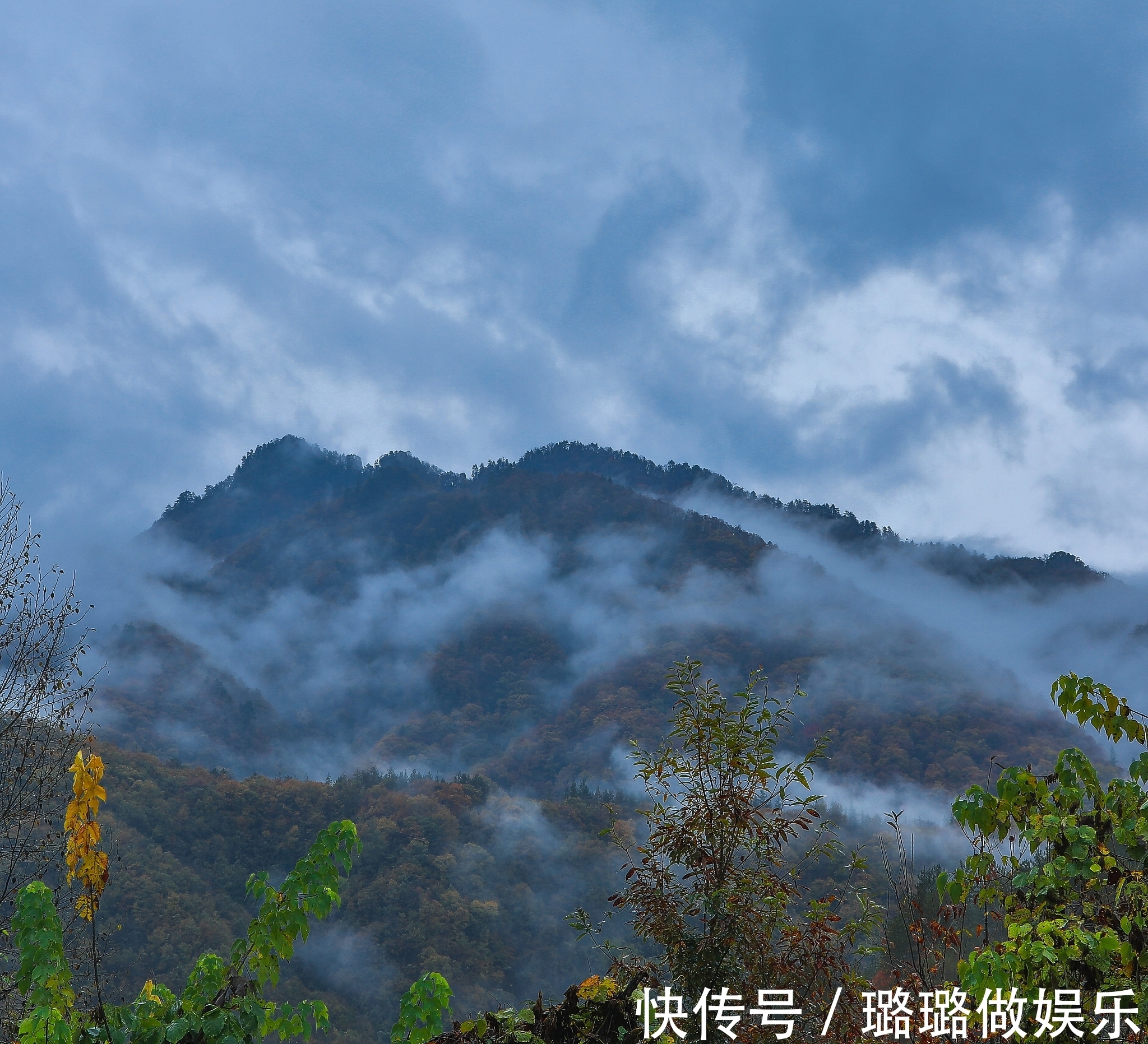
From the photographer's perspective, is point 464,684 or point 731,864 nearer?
point 731,864

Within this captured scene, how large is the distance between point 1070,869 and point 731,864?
1.58 metres

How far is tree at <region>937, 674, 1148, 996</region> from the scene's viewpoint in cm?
304

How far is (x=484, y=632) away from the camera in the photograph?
160000 mm

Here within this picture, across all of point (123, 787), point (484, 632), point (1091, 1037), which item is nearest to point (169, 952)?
point (123, 787)

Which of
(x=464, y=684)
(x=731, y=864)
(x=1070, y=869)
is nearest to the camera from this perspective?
(x=1070, y=869)

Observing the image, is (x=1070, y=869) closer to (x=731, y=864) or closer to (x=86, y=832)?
(x=731, y=864)

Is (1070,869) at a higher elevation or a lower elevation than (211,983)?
higher

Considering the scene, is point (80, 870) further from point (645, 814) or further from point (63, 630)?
point (63, 630)

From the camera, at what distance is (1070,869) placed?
3.22m

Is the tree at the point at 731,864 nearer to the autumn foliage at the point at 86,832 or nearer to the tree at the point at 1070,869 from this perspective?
the tree at the point at 1070,869

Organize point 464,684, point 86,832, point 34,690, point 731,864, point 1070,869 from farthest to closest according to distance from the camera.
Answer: point 464,684 < point 34,690 < point 731,864 < point 86,832 < point 1070,869

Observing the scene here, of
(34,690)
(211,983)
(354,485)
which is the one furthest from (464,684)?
(211,983)

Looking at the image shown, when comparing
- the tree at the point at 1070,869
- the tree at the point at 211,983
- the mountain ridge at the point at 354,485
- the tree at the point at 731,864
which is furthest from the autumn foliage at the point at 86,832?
the mountain ridge at the point at 354,485

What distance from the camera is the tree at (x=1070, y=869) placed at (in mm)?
3039
